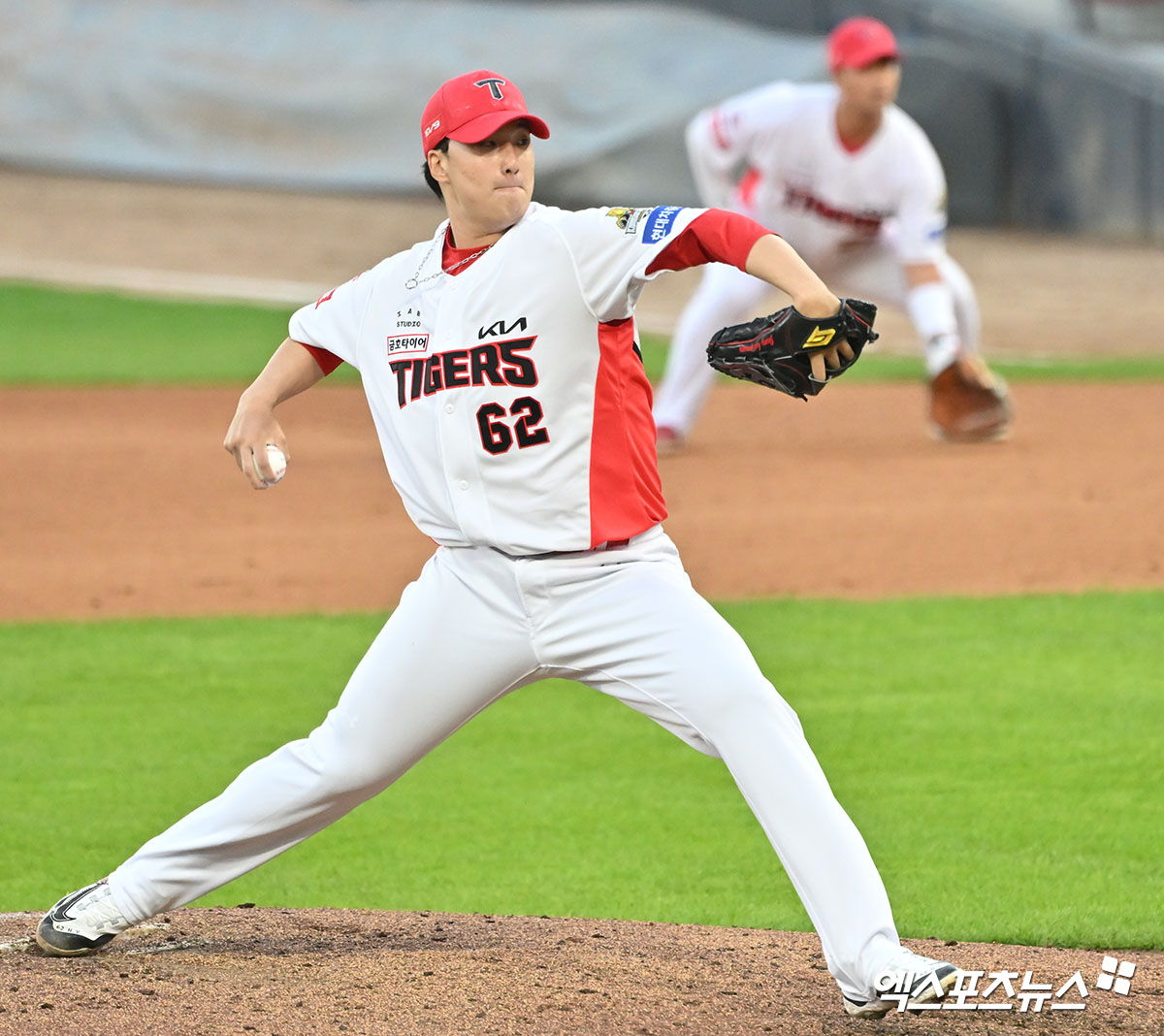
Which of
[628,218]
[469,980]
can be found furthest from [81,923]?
[628,218]

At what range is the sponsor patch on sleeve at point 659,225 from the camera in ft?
12.0

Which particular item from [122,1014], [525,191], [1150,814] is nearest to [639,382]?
[525,191]

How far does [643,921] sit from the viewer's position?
4516mm

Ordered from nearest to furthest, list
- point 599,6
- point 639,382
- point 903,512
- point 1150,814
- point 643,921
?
point 639,382, point 643,921, point 1150,814, point 903,512, point 599,6

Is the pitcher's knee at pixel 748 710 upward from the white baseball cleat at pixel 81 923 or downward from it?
upward

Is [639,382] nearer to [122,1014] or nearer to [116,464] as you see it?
[122,1014]

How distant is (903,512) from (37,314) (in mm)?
10504

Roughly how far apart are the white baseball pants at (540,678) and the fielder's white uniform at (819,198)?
22.2ft

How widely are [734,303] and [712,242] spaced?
7059 mm

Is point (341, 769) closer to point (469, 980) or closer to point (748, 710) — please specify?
point (469, 980)

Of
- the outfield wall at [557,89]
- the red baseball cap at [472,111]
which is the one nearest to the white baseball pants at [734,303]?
the red baseball cap at [472,111]

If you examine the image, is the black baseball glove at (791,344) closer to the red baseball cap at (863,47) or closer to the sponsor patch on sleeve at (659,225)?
the sponsor patch on sleeve at (659,225)

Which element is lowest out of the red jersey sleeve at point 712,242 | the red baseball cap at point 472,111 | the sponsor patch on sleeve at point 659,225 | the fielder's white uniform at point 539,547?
the fielder's white uniform at point 539,547

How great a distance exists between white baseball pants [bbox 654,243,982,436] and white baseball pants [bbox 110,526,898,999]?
6786 mm
